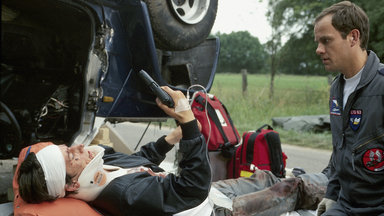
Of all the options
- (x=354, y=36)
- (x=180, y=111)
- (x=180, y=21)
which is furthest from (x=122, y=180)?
(x=180, y=21)

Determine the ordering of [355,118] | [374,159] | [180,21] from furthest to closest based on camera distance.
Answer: [180,21] < [355,118] < [374,159]

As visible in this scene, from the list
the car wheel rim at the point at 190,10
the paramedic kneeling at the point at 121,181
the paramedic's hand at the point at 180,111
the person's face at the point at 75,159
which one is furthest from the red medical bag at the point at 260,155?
the person's face at the point at 75,159

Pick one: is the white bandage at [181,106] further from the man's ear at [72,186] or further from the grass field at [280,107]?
the grass field at [280,107]

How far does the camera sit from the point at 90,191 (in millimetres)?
2105

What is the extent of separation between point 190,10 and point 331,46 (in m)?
2.01

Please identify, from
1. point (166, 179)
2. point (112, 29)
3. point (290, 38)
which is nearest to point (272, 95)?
point (290, 38)

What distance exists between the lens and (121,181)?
209 centimetres

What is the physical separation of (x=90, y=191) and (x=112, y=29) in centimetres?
163

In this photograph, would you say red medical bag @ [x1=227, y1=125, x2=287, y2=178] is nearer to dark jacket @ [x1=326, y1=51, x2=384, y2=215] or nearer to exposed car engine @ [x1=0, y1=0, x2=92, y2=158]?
dark jacket @ [x1=326, y1=51, x2=384, y2=215]

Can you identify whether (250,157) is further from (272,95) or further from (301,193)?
(272,95)

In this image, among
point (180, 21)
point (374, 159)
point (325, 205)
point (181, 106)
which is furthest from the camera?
point (180, 21)

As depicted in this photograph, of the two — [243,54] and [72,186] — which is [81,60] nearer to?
[72,186]

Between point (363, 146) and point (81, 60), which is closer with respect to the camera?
point (363, 146)

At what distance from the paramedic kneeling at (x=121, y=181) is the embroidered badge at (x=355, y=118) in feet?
2.54
